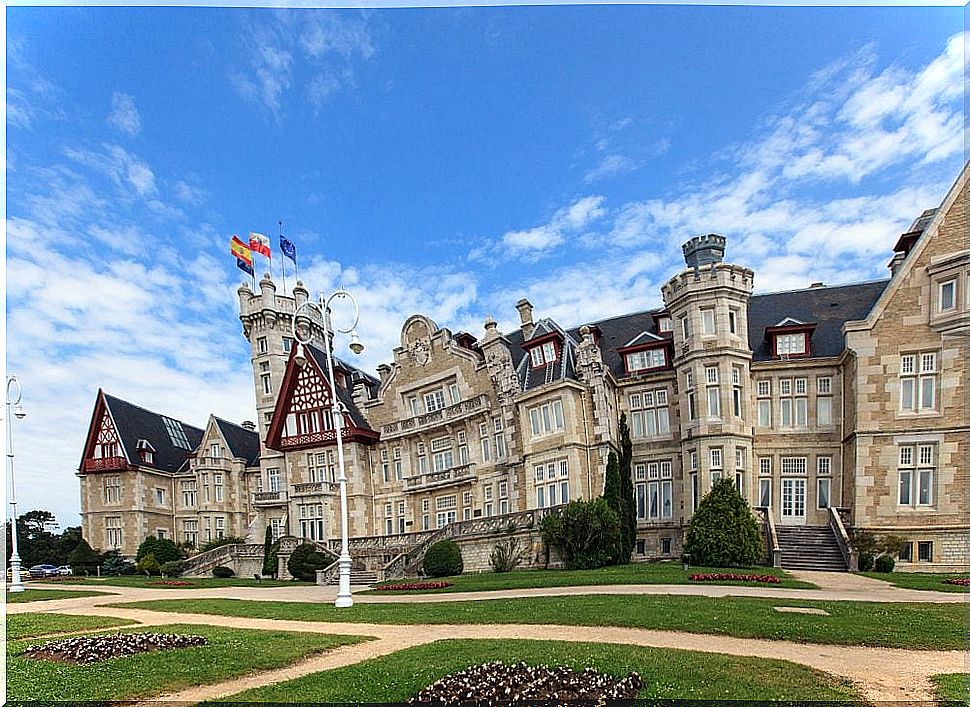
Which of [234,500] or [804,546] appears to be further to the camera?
[234,500]

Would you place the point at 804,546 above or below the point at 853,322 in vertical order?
below

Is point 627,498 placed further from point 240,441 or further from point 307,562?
point 240,441

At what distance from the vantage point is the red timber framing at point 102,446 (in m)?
42.1

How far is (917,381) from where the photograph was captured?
2145cm

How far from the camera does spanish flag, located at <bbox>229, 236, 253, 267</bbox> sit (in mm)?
25828

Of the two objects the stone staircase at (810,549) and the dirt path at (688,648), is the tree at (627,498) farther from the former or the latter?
the dirt path at (688,648)

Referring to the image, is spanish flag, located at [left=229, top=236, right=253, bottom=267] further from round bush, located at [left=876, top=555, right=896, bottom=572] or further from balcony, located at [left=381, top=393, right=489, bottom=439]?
round bush, located at [left=876, top=555, right=896, bottom=572]

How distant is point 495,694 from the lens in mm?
6836

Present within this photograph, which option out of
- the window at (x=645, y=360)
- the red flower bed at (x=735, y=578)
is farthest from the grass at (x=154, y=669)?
the window at (x=645, y=360)

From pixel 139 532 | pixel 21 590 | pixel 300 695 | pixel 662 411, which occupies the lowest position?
pixel 139 532

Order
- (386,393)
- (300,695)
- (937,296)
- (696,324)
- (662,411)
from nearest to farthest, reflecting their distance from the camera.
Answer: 1. (300,695)
2. (937,296)
3. (696,324)
4. (662,411)
5. (386,393)

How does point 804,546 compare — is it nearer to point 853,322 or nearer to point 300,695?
point 853,322

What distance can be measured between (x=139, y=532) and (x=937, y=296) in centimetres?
4826

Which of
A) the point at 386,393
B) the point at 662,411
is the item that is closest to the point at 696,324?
the point at 662,411
